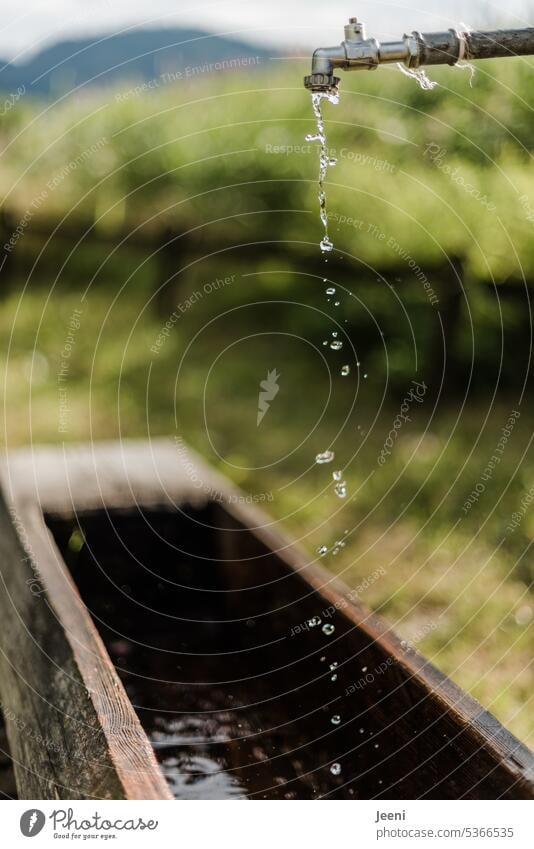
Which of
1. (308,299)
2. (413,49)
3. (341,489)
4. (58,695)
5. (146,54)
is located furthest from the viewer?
(308,299)

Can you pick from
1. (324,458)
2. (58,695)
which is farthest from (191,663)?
(324,458)

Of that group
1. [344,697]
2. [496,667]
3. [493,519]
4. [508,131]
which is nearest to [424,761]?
[344,697]

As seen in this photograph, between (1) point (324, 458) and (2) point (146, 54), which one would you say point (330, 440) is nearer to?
(1) point (324, 458)

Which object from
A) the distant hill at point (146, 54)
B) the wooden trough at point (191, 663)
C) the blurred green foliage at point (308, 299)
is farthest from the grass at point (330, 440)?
the distant hill at point (146, 54)

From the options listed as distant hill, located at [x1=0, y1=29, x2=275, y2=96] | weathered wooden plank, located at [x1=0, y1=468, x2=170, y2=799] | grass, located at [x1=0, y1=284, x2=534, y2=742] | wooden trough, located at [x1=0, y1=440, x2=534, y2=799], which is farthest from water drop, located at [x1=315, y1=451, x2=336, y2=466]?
weathered wooden plank, located at [x1=0, y1=468, x2=170, y2=799]

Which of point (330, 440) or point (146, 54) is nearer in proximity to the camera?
A: point (146, 54)

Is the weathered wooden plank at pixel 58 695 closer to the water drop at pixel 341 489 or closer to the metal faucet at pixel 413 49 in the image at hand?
the metal faucet at pixel 413 49

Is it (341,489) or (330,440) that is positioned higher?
(330,440)
